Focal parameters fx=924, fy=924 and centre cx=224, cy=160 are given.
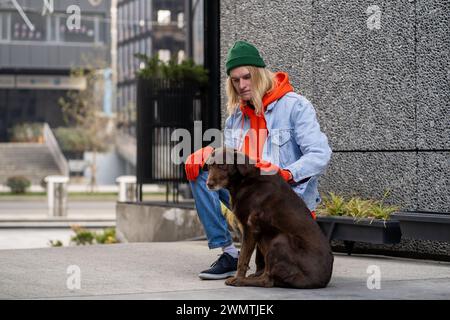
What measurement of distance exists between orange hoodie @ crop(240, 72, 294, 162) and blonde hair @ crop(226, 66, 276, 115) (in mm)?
44

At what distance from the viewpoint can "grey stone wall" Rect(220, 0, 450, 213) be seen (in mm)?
8078

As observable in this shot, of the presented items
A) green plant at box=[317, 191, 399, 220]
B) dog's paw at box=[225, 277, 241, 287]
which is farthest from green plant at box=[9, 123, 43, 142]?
dog's paw at box=[225, 277, 241, 287]

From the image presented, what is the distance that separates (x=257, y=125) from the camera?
Result: 629 centimetres

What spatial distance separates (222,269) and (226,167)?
1102 millimetres

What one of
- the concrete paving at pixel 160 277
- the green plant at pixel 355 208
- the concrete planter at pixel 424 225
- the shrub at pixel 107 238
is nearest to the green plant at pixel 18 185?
the shrub at pixel 107 238

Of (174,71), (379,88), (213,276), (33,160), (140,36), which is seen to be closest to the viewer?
(213,276)

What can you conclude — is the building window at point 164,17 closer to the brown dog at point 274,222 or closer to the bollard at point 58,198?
the bollard at point 58,198

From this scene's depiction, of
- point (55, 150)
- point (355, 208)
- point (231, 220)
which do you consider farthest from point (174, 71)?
point (55, 150)

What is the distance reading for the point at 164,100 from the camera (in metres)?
14.5

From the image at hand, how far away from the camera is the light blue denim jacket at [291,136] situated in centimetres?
609

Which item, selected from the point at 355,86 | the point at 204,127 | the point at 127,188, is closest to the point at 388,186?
the point at 355,86

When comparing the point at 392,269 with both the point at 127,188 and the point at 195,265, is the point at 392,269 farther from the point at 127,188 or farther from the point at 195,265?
the point at 127,188

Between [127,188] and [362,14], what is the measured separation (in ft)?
64.2

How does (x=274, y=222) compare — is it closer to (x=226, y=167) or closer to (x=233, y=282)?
(x=226, y=167)
